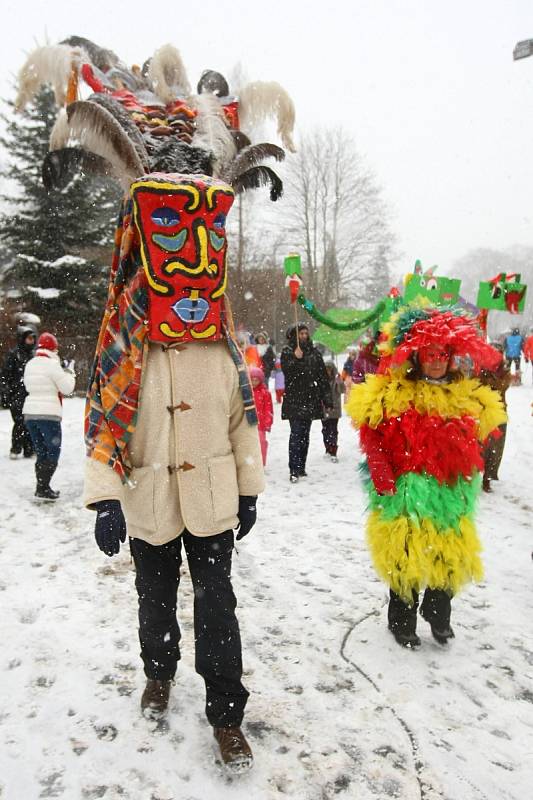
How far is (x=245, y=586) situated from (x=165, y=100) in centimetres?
451

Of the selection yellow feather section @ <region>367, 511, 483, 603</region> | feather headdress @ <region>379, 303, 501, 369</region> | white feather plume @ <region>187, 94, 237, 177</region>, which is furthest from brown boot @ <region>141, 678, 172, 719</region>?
white feather plume @ <region>187, 94, 237, 177</region>

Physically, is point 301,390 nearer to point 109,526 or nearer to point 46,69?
point 46,69

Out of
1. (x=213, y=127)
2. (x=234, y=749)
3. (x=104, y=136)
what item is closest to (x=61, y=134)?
(x=104, y=136)

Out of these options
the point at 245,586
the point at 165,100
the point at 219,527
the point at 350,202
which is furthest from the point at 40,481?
the point at 350,202

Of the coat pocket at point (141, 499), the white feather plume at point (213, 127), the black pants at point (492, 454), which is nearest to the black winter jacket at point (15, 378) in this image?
the white feather plume at point (213, 127)

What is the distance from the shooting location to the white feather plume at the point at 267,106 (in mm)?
6434

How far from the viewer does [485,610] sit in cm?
377

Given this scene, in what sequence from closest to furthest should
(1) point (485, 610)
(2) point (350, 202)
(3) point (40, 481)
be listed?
(1) point (485, 610) < (3) point (40, 481) < (2) point (350, 202)

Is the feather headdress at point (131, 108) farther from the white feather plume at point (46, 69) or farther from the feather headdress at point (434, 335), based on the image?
the feather headdress at point (434, 335)

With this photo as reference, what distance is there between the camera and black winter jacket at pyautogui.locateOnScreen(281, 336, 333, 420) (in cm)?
749

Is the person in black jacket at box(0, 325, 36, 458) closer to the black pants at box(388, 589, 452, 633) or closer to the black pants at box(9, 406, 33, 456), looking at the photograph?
the black pants at box(9, 406, 33, 456)

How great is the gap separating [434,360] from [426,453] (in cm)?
52

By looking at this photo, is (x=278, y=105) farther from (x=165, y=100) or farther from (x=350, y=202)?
(x=350, y=202)

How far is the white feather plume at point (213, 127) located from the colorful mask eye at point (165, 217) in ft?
5.92
